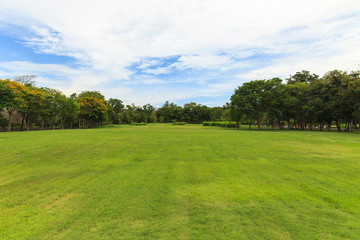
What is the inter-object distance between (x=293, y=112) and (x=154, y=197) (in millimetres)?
41065

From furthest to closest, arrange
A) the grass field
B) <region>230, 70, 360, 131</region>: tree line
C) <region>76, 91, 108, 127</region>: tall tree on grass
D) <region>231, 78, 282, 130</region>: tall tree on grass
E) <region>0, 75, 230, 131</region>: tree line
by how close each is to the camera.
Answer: <region>76, 91, 108, 127</region>: tall tree on grass < <region>231, 78, 282, 130</region>: tall tree on grass < <region>0, 75, 230, 131</region>: tree line < <region>230, 70, 360, 131</region>: tree line < the grass field

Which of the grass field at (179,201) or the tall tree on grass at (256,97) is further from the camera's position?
the tall tree on grass at (256,97)

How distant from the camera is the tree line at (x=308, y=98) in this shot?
27125mm

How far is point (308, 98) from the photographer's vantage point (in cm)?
3209

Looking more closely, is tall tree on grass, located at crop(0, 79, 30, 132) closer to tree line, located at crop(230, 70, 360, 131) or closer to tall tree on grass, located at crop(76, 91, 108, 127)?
tall tree on grass, located at crop(76, 91, 108, 127)

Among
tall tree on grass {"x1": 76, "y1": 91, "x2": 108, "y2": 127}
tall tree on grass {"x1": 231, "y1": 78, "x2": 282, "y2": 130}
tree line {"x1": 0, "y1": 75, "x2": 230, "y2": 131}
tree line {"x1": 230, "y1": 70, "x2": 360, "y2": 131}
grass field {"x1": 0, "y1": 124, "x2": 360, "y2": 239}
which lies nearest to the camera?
grass field {"x1": 0, "y1": 124, "x2": 360, "y2": 239}

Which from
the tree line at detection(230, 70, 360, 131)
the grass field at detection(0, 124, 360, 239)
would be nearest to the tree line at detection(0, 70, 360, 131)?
the tree line at detection(230, 70, 360, 131)

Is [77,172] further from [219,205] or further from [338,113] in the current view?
[338,113]

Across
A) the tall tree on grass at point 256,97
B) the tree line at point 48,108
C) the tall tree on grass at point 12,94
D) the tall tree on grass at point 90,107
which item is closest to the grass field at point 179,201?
the tall tree on grass at point 256,97

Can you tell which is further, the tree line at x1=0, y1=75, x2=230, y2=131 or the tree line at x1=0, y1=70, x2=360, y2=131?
the tree line at x1=0, y1=75, x2=230, y2=131

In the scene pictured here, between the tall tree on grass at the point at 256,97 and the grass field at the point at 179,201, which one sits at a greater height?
the tall tree on grass at the point at 256,97

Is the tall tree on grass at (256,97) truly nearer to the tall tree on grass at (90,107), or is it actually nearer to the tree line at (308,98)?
the tree line at (308,98)

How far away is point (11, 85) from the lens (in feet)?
93.6

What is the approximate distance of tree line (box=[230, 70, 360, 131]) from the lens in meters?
27.1
